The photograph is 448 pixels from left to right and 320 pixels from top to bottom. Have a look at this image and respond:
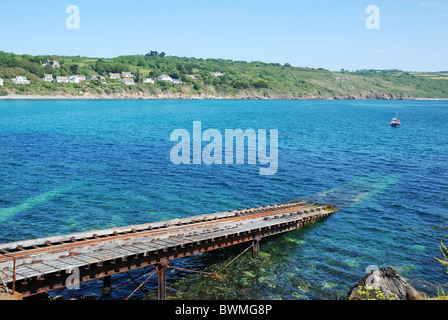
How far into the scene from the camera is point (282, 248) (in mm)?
34031

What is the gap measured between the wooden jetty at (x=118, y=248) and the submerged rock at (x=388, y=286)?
31.7ft

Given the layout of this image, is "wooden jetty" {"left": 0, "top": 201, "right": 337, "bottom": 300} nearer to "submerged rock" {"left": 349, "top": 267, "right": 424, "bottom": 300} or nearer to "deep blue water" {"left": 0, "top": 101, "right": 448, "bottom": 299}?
"deep blue water" {"left": 0, "top": 101, "right": 448, "bottom": 299}

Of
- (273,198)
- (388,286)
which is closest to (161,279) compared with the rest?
(388,286)

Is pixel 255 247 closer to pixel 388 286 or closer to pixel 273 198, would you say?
pixel 388 286

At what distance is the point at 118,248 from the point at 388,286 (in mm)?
17456

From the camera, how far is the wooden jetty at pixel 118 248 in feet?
67.8

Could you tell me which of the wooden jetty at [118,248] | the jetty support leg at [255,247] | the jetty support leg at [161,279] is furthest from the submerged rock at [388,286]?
the jetty support leg at [161,279]

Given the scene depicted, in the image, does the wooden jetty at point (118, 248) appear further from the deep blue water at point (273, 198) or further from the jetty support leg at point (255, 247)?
the deep blue water at point (273, 198)

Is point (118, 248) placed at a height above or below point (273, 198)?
above

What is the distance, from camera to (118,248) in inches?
975

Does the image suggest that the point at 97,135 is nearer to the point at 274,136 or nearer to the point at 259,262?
the point at 274,136

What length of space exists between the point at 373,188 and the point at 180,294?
35.4m

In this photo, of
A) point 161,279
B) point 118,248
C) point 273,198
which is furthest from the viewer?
point 273,198

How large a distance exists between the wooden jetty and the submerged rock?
380 inches
